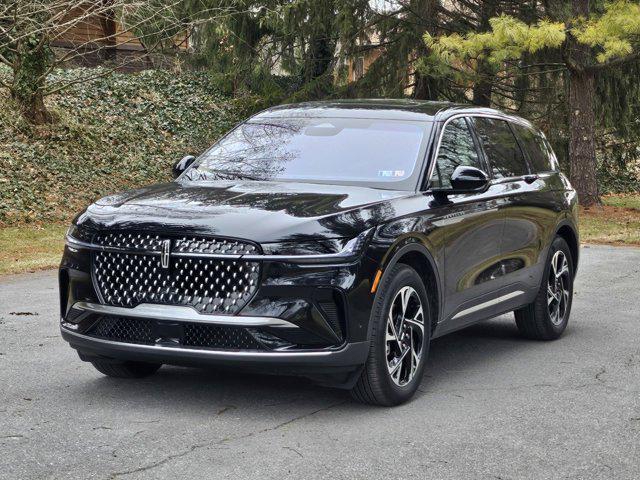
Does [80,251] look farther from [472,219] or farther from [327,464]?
[472,219]

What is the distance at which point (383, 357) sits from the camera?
6145 mm

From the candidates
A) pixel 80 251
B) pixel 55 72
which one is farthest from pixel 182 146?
pixel 80 251

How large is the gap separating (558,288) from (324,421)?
3.58 meters

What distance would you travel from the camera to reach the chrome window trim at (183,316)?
19.0 feet

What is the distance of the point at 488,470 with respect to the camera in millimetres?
5145

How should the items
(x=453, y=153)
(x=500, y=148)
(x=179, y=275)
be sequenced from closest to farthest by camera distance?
(x=179, y=275)
(x=453, y=153)
(x=500, y=148)

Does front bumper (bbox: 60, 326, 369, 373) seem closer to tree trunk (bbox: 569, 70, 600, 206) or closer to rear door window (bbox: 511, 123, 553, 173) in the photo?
rear door window (bbox: 511, 123, 553, 173)

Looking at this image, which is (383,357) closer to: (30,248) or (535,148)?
(535,148)

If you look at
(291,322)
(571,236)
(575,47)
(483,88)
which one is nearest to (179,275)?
(291,322)

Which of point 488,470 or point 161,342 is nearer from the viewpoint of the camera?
point 488,470

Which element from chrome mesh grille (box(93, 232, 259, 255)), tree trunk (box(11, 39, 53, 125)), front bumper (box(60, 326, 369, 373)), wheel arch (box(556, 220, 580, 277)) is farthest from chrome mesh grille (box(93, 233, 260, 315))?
tree trunk (box(11, 39, 53, 125))

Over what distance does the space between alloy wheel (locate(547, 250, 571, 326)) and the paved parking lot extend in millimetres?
461

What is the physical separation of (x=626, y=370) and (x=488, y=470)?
9.23ft

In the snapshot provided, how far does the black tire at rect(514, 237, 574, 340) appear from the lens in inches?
340
